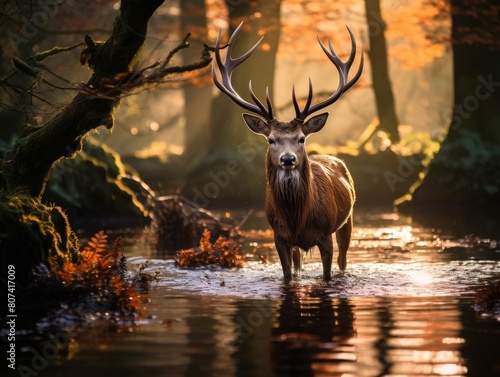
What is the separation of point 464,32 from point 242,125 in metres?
7.87

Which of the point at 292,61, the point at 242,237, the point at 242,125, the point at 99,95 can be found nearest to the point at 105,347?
the point at 99,95

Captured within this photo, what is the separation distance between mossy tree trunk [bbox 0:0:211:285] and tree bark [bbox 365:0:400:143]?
23.8 metres

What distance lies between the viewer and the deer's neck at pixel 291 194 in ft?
44.0

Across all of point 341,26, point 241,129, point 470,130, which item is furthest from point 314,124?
point 341,26

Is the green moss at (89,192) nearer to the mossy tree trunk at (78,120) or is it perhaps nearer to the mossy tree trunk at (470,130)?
the mossy tree trunk at (470,130)

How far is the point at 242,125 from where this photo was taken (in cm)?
3372

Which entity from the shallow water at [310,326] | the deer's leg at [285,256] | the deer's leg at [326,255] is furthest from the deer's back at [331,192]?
the shallow water at [310,326]

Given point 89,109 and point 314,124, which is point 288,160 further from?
point 89,109

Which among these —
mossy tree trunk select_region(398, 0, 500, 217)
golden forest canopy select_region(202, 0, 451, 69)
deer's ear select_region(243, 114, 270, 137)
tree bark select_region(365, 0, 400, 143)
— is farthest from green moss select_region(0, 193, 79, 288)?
tree bark select_region(365, 0, 400, 143)

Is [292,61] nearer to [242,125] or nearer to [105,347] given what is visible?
[242,125]

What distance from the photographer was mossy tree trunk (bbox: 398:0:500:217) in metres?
27.3

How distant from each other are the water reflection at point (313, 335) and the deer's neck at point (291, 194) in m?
1.12

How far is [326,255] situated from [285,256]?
476 mm

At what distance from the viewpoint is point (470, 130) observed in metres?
27.9
